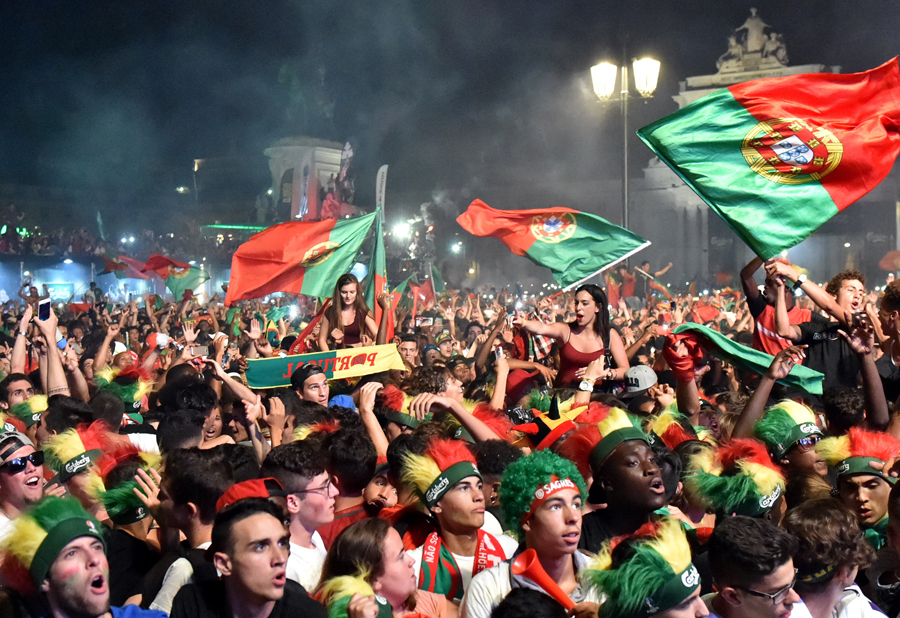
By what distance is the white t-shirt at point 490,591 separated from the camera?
325 centimetres

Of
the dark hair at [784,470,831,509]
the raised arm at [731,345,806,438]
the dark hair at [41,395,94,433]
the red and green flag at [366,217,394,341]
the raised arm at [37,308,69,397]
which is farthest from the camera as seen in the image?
the red and green flag at [366,217,394,341]

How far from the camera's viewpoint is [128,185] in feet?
204

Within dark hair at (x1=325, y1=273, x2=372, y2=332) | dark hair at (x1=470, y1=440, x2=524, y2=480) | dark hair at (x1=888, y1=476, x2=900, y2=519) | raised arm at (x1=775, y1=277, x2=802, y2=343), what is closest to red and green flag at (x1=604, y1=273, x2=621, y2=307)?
dark hair at (x1=325, y1=273, x2=372, y2=332)

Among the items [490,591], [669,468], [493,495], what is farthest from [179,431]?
[669,468]

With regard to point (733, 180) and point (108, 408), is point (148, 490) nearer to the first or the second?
point (108, 408)

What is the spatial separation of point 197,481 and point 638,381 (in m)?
4.10

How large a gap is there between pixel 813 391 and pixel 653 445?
2.19m

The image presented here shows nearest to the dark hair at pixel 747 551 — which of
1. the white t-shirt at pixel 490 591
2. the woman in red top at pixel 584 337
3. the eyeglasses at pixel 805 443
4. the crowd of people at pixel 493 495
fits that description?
the crowd of people at pixel 493 495

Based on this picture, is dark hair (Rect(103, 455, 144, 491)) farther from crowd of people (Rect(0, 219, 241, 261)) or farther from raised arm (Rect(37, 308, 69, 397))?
crowd of people (Rect(0, 219, 241, 261))

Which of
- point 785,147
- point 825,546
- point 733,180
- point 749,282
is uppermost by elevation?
point 785,147

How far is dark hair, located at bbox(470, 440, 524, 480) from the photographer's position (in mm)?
4617

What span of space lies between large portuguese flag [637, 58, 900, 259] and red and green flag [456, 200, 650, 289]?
2766mm

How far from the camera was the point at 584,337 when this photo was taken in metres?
7.47

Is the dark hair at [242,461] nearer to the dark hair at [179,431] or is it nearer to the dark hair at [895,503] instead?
the dark hair at [179,431]
